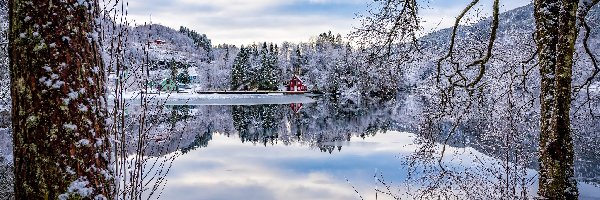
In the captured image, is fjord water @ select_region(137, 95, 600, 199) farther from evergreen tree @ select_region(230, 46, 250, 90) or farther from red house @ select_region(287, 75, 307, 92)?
red house @ select_region(287, 75, 307, 92)

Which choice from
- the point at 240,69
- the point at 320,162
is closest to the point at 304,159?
the point at 320,162

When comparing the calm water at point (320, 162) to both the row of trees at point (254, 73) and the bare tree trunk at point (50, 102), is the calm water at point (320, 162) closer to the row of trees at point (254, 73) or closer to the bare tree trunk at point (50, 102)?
the bare tree trunk at point (50, 102)

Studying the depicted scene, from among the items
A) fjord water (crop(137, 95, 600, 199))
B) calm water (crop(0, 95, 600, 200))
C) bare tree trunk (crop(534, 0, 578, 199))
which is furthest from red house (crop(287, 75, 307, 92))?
bare tree trunk (crop(534, 0, 578, 199))

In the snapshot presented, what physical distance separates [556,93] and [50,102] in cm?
326

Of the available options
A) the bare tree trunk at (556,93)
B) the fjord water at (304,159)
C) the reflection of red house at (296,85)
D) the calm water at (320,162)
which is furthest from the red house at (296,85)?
the bare tree trunk at (556,93)

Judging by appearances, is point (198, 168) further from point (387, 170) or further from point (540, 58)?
point (540, 58)

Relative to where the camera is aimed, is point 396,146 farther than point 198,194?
Yes

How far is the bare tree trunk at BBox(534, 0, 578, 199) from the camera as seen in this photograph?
328cm

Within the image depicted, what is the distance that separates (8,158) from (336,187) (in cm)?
1021

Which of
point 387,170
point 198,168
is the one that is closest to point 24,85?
point 387,170

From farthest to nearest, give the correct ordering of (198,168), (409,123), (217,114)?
(217,114)
(409,123)
(198,168)

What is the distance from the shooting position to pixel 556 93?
3393 mm

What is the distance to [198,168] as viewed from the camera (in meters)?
19.2

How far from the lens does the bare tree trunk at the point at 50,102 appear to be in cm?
231
